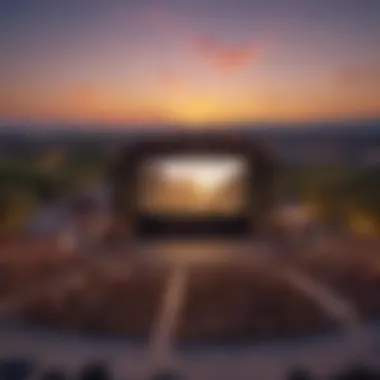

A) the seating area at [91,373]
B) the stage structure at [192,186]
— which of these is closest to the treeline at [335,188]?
the stage structure at [192,186]

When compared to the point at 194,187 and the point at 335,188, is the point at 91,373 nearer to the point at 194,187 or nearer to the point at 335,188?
the point at 194,187

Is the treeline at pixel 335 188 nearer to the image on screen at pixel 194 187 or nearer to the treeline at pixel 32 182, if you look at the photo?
the image on screen at pixel 194 187

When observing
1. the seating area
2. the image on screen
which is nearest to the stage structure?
the image on screen

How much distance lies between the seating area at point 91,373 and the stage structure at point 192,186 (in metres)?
0.25

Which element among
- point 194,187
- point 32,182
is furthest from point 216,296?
point 32,182

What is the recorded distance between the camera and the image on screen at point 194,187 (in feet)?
4.39

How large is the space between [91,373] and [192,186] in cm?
39

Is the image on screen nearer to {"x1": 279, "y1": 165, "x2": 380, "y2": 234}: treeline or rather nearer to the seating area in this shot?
{"x1": 279, "y1": 165, "x2": 380, "y2": 234}: treeline

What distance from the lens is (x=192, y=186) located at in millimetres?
1346

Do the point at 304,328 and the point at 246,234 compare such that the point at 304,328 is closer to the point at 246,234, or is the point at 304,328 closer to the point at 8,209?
the point at 246,234

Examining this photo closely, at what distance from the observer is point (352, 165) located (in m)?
1.35

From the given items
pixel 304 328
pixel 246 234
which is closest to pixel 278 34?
pixel 246 234

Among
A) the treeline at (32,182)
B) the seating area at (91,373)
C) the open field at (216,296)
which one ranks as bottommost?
the seating area at (91,373)

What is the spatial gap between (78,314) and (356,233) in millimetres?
521
